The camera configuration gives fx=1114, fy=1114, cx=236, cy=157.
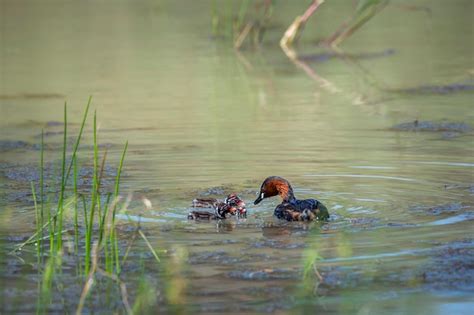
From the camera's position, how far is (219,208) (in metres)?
7.73

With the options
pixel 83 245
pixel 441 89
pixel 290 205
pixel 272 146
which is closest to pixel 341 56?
pixel 441 89

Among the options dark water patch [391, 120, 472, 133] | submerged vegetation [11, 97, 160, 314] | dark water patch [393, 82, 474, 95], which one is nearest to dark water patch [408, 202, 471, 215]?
submerged vegetation [11, 97, 160, 314]

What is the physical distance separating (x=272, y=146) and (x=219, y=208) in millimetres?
3086

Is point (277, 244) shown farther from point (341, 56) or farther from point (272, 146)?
point (341, 56)

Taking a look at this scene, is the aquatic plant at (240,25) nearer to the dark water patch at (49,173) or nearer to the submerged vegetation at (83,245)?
the dark water patch at (49,173)

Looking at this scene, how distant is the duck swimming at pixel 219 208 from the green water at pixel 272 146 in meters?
0.09

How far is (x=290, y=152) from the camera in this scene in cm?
1041

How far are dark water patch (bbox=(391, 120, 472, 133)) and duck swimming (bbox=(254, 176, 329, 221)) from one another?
3.48 metres

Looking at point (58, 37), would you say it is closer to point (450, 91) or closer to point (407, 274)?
point (450, 91)

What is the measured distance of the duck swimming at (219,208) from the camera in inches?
304

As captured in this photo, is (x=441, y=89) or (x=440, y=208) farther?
(x=441, y=89)

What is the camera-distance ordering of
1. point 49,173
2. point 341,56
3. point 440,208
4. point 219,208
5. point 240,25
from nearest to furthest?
point 219,208 < point 440,208 < point 49,173 < point 341,56 < point 240,25

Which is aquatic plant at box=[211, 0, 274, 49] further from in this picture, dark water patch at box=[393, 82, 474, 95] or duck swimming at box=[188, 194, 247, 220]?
duck swimming at box=[188, 194, 247, 220]

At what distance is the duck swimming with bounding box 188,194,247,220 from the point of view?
773 centimetres
